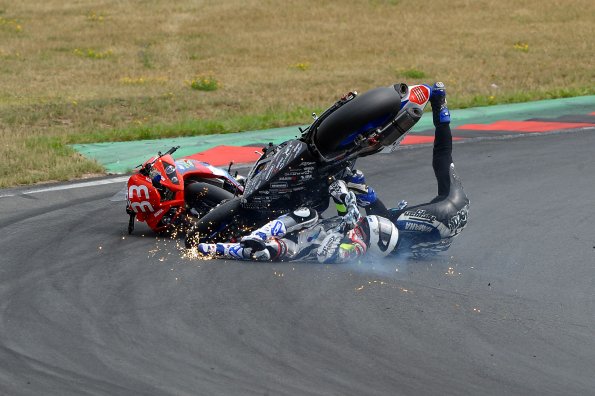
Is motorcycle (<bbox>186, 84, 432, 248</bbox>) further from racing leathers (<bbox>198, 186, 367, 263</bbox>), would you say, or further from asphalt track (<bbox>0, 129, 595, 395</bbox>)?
asphalt track (<bbox>0, 129, 595, 395</bbox>)

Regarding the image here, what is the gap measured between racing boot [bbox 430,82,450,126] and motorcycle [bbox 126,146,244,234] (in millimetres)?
2051

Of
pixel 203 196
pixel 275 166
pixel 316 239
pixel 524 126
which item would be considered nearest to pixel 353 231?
pixel 316 239

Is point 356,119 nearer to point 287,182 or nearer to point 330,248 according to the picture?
point 287,182

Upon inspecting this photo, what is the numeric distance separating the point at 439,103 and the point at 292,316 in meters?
2.75

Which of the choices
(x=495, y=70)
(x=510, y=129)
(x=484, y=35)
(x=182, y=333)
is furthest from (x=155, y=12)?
(x=182, y=333)

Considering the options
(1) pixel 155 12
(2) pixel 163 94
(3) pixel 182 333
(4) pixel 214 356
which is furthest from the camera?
(1) pixel 155 12

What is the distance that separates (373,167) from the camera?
13.6m

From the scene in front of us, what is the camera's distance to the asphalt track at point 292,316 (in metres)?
6.46

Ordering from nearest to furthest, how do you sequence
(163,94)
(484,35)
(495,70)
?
(163,94) → (495,70) → (484,35)

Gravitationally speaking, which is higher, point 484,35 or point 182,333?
point 182,333

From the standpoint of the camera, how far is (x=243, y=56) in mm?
27875

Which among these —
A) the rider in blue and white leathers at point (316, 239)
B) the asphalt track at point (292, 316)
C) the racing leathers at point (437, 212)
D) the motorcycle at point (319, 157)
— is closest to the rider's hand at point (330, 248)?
the rider in blue and white leathers at point (316, 239)

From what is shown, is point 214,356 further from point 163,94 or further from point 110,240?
point 163,94

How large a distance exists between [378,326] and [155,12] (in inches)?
1191
